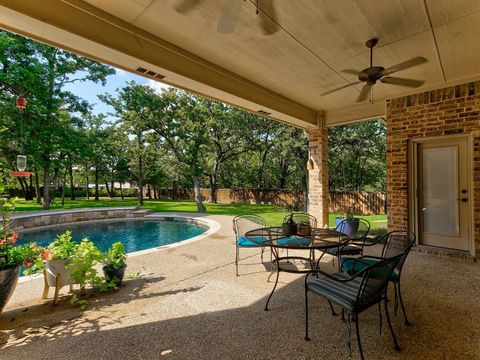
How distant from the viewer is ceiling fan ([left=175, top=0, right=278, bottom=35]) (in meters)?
1.88

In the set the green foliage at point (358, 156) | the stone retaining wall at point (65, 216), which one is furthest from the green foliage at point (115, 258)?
the green foliage at point (358, 156)

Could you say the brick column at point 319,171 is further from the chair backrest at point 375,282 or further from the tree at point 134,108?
the tree at point 134,108

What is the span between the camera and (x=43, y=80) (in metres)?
11.3

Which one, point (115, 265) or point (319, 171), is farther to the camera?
point (319, 171)

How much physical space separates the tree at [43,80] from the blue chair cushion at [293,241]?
1226 centimetres

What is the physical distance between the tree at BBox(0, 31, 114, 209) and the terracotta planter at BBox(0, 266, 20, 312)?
10801mm

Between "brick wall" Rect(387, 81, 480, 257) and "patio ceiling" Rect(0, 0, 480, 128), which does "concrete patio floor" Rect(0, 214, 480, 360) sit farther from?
"patio ceiling" Rect(0, 0, 480, 128)

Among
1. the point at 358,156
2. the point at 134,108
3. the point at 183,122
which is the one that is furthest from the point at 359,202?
the point at 134,108

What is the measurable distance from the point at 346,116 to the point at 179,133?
888cm

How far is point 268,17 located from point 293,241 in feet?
8.22

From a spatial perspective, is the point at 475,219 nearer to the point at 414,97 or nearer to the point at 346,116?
the point at 414,97

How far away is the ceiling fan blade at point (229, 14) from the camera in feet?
6.00

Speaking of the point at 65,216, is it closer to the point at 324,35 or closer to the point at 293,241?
the point at 293,241

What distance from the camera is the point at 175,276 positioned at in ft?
11.4
